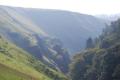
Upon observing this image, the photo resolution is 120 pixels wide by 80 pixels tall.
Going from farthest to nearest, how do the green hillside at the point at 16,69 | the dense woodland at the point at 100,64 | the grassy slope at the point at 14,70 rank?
the dense woodland at the point at 100,64, the green hillside at the point at 16,69, the grassy slope at the point at 14,70

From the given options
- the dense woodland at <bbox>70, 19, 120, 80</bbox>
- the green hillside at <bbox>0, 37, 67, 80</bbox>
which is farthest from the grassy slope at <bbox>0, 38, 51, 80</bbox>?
the dense woodland at <bbox>70, 19, 120, 80</bbox>

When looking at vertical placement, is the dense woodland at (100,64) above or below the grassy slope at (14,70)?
above

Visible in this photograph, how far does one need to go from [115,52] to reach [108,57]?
3192 millimetres

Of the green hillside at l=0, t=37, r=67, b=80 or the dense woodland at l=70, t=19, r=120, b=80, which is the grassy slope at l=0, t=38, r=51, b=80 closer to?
the green hillside at l=0, t=37, r=67, b=80

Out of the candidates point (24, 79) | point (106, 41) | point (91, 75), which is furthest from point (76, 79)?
point (24, 79)

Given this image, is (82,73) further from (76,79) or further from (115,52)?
(115,52)

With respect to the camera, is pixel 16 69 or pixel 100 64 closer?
pixel 16 69

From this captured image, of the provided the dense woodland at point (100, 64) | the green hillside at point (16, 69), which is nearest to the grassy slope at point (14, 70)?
the green hillside at point (16, 69)

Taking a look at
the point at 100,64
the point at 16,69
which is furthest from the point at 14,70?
the point at 100,64

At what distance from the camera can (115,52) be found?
398ft

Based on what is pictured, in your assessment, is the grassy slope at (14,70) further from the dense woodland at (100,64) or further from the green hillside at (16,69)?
the dense woodland at (100,64)

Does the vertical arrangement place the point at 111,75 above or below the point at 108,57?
below

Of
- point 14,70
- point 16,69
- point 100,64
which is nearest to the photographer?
point 14,70

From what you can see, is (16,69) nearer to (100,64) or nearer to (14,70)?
(14,70)
